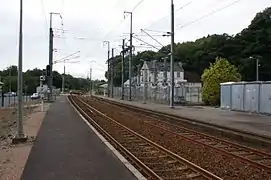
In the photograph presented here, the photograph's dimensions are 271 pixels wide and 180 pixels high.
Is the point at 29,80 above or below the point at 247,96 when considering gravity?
above

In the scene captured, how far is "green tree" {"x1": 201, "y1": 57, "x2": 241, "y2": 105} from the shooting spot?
180 feet

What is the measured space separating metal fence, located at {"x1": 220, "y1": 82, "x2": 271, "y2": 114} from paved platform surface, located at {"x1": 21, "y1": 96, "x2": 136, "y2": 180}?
15.3 metres

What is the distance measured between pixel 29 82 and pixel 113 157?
106 m

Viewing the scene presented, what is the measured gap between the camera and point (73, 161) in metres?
12.8

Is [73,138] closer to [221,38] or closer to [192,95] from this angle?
[192,95]

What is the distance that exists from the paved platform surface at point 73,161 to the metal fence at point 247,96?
604 inches

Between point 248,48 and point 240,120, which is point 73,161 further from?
point 248,48

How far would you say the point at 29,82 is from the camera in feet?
383

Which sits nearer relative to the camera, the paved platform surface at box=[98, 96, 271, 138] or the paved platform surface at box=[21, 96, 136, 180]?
the paved platform surface at box=[21, 96, 136, 180]

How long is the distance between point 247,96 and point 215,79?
73.1ft

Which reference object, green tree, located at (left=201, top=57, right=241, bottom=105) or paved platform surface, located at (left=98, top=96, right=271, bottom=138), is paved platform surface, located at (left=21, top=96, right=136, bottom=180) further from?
green tree, located at (left=201, top=57, right=241, bottom=105)

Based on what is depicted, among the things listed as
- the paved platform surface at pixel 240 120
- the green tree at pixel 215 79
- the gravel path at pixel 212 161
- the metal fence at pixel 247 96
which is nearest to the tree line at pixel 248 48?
the green tree at pixel 215 79

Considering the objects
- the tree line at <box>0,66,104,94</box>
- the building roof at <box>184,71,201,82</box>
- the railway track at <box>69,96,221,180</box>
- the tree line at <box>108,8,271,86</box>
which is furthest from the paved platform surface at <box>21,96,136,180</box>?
the building roof at <box>184,71,201,82</box>

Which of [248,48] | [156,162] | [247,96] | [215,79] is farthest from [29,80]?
[156,162]
